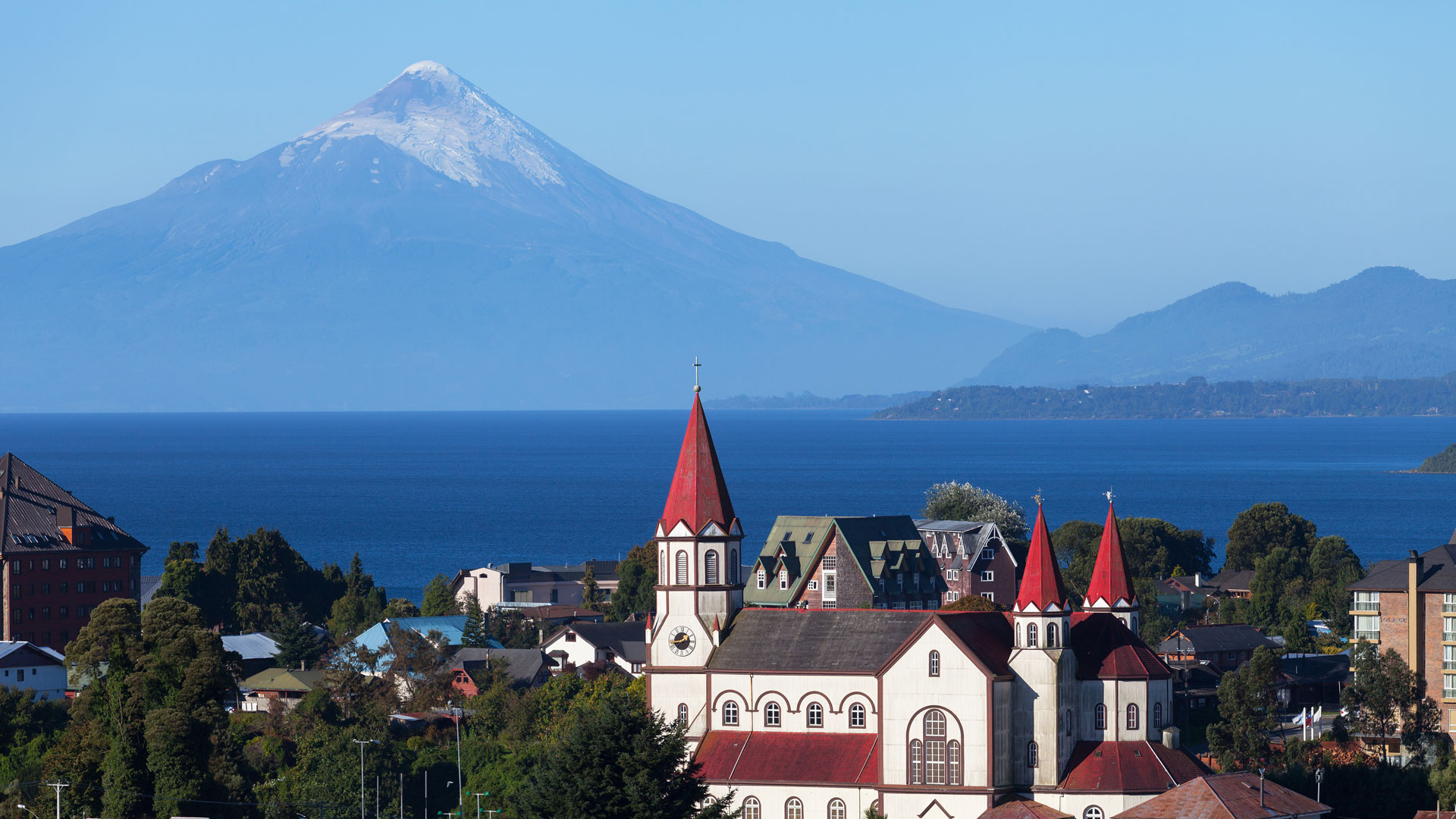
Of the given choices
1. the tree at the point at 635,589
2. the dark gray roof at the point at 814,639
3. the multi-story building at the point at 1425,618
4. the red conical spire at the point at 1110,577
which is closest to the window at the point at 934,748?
the dark gray roof at the point at 814,639

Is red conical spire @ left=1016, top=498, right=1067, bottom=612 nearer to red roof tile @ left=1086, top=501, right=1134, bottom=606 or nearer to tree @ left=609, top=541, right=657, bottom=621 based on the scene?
red roof tile @ left=1086, top=501, right=1134, bottom=606

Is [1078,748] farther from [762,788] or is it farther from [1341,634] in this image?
[1341,634]

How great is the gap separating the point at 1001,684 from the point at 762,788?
25.4 ft

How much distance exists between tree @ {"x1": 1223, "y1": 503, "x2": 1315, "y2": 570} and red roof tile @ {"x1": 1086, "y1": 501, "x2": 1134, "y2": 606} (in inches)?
2645

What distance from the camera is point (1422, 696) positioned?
247 feet

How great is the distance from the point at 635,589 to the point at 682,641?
162 ft

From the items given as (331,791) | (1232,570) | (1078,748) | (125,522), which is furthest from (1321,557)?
(125,522)

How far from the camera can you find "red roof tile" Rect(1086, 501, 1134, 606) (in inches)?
2544

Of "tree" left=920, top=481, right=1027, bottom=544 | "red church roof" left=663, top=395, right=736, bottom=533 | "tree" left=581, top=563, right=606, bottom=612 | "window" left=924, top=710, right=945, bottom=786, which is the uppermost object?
"red church roof" left=663, top=395, right=736, bottom=533

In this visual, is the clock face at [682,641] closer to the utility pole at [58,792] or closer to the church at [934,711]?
the church at [934,711]

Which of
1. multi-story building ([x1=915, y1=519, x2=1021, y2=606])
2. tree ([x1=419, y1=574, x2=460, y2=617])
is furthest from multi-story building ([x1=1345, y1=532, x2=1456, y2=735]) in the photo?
tree ([x1=419, y1=574, x2=460, y2=617])

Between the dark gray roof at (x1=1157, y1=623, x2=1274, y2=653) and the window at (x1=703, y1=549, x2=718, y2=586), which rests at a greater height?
the window at (x1=703, y1=549, x2=718, y2=586)

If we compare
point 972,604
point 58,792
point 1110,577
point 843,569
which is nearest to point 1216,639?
point 972,604

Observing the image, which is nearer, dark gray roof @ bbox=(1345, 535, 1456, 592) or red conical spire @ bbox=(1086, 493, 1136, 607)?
red conical spire @ bbox=(1086, 493, 1136, 607)
